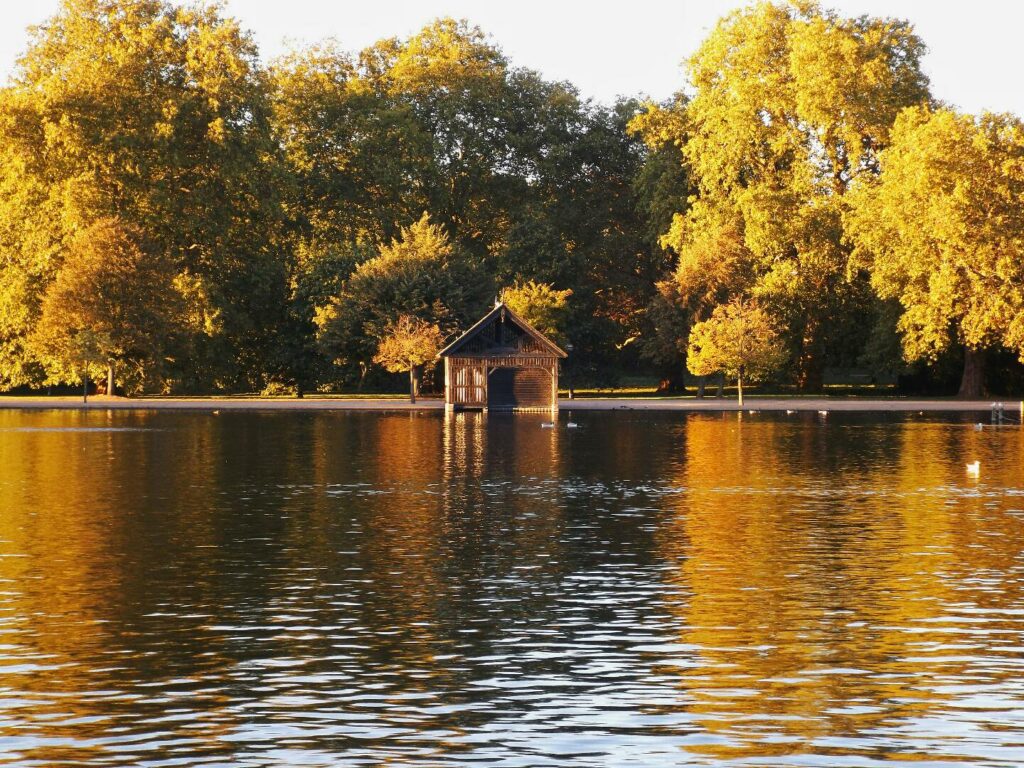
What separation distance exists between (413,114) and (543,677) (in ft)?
329

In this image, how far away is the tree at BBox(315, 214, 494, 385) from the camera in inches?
3620

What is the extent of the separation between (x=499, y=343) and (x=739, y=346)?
15463 millimetres

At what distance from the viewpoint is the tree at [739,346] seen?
298ft

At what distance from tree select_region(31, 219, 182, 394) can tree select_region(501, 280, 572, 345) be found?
20051 millimetres

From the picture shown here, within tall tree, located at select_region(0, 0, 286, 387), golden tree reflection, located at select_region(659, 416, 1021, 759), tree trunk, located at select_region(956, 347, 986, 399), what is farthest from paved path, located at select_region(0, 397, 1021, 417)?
golden tree reflection, located at select_region(659, 416, 1021, 759)

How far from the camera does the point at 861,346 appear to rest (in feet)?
327

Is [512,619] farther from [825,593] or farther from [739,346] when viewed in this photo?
[739,346]

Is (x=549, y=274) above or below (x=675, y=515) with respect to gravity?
above

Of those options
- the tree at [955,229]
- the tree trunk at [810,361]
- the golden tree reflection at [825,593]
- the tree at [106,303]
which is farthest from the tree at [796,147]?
the golden tree reflection at [825,593]

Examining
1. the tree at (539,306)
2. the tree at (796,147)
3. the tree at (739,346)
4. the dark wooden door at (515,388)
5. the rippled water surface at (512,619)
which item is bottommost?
the rippled water surface at (512,619)

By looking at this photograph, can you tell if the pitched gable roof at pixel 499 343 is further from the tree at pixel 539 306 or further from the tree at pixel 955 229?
the tree at pixel 955 229

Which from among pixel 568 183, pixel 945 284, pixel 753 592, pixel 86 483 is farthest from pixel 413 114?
pixel 753 592

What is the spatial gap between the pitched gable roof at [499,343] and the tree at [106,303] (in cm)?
2045

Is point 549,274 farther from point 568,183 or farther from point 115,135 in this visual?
point 115,135
